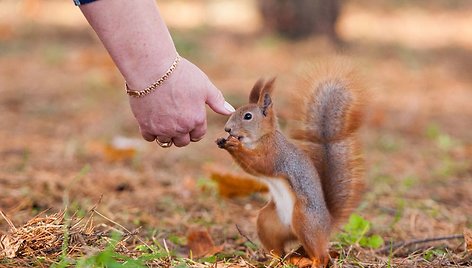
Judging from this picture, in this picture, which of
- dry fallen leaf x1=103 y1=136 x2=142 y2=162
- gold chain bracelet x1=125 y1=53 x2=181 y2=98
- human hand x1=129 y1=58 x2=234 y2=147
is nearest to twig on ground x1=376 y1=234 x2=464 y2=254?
human hand x1=129 y1=58 x2=234 y2=147

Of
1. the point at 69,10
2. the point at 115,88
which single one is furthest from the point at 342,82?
the point at 69,10

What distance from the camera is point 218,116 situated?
390 cm

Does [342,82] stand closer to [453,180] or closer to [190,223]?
[190,223]

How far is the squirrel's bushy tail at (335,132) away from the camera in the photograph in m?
1.94

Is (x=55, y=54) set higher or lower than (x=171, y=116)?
lower

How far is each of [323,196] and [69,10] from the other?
19.5 feet

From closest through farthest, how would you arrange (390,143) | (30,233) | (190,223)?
(30,233) < (190,223) < (390,143)

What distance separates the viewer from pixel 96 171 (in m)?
2.93

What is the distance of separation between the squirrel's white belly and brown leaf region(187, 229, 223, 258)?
0.72 feet

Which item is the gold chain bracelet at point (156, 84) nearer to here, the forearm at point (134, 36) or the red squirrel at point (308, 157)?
the forearm at point (134, 36)

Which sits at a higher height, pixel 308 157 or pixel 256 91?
pixel 256 91

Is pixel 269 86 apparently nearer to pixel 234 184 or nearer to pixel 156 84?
pixel 156 84

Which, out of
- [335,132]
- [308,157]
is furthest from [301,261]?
[335,132]

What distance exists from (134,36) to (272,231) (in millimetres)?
572
